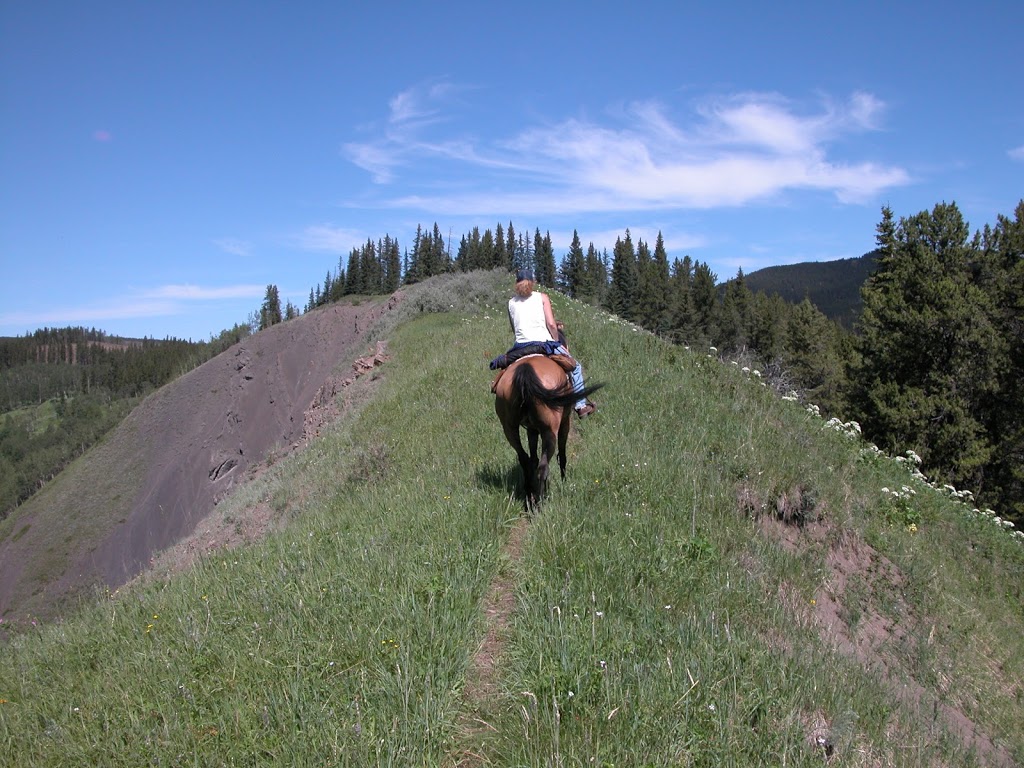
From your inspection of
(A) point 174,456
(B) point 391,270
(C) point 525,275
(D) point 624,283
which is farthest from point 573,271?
(C) point 525,275

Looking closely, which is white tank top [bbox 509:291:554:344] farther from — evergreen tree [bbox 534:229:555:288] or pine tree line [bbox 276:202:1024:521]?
evergreen tree [bbox 534:229:555:288]

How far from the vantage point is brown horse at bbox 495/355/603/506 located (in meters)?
5.64

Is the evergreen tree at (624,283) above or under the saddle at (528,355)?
above

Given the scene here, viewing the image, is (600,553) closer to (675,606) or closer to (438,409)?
(675,606)

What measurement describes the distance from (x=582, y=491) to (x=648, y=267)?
85.2 meters

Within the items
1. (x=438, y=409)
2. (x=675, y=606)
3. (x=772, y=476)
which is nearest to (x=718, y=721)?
(x=675, y=606)

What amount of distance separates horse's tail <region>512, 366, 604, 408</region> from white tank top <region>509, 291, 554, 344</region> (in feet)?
2.23

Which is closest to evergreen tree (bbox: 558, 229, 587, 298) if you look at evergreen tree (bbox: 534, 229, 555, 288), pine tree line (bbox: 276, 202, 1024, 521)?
evergreen tree (bbox: 534, 229, 555, 288)

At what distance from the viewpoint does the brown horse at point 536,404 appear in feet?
18.5

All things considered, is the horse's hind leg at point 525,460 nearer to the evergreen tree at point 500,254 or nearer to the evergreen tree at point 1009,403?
the evergreen tree at point 1009,403

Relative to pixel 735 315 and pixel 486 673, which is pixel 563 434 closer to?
pixel 486 673

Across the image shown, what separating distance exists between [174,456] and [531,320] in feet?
201

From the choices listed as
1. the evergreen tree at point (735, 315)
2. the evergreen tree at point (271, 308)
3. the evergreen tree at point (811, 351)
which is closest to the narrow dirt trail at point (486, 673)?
the evergreen tree at point (811, 351)

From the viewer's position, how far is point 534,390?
5.59 metres
